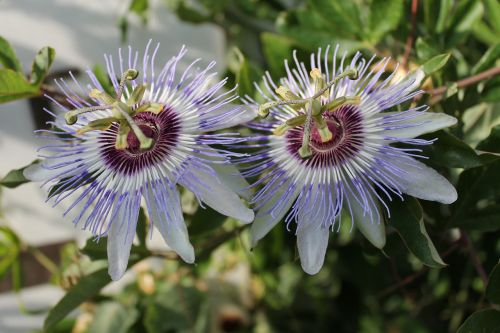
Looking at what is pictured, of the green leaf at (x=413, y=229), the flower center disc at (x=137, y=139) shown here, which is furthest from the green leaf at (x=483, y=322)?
the flower center disc at (x=137, y=139)

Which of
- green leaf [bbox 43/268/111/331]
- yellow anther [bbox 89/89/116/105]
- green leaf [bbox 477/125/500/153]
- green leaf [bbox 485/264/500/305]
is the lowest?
green leaf [bbox 43/268/111/331]

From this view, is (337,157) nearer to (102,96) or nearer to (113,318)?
(102,96)

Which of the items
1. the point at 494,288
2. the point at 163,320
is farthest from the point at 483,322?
the point at 163,320

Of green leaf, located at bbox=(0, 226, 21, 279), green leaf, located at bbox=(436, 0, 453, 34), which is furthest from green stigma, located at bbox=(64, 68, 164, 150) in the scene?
green leaf, located at bbox=(0, 226, 21, 279)

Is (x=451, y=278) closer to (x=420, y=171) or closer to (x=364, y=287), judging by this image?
(x=364, y=287)

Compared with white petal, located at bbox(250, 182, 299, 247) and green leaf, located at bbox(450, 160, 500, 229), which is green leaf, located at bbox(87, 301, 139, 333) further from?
green leaf, located at bbox(450, 160, 500, 229)

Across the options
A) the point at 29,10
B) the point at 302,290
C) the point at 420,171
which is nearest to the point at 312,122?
the point at 420,171

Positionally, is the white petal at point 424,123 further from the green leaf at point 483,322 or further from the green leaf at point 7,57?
the green leaf at point 7,57
